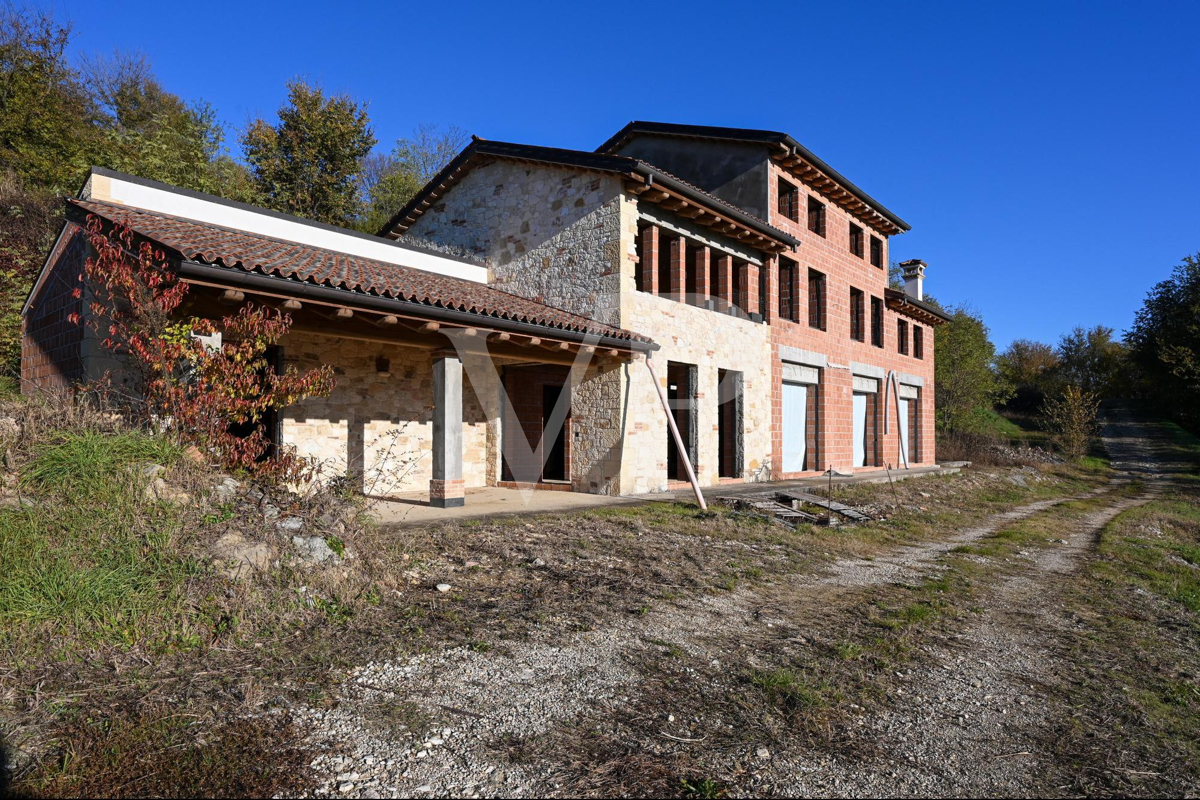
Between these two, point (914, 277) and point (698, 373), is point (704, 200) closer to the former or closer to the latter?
point (698, 373)

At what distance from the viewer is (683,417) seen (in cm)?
1301

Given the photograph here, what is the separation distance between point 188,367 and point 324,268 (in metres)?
2.27

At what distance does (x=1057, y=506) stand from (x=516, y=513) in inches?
506

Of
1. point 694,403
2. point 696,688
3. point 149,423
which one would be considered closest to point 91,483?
point 149,423

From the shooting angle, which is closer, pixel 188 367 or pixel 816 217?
pixel 188 367

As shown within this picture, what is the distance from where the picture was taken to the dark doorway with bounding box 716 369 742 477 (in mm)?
13766

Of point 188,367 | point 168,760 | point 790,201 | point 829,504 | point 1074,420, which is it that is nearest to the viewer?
point 168,760

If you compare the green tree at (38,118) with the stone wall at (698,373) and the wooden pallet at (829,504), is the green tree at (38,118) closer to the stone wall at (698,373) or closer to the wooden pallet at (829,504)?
the stone wall at (698,373)

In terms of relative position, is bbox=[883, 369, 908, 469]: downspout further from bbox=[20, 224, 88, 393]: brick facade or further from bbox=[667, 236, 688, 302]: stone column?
bbox=[20, 224, 88, 393]: brick facade

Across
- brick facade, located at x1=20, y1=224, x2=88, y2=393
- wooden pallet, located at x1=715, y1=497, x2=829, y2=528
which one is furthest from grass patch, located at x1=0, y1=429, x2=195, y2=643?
wooden pallet, located at x1=715, y1=497, x2=829, y2=528

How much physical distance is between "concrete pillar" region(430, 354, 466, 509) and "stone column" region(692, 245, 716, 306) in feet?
17.5

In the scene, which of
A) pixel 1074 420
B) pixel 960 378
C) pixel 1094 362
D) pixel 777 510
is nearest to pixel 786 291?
pixel 777 510

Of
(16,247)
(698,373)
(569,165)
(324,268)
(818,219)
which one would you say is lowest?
(698,373)

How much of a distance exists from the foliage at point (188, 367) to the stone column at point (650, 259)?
6.62 m
